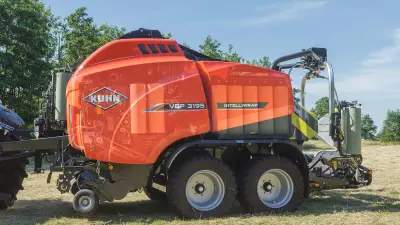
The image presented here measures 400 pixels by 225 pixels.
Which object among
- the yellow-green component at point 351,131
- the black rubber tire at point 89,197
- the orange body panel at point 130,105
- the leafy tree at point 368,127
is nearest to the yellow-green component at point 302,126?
the yellow-green component at point 351,131

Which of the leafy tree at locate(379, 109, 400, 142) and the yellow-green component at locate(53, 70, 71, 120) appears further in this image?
the leafy tree at locate(379, 109, 400, 142)

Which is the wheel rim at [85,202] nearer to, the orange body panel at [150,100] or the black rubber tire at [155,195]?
the orange body panel at [150,100]

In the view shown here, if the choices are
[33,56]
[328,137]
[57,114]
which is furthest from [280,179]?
[33,56]

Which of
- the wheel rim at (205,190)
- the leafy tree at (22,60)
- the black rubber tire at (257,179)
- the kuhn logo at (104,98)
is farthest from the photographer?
the leafy tree at (22,60)

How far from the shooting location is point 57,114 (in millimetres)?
7672

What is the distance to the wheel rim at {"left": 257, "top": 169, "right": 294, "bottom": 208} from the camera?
7371 mm

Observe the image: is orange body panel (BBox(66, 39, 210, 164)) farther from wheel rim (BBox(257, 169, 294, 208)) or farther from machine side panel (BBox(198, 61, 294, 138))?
wheel rim (BBox(257, 169, 294, 208))

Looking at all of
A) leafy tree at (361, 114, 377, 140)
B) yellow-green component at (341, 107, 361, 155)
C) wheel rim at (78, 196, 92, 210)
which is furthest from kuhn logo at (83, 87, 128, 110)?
leafy tree at (361, 114, 377, 140)

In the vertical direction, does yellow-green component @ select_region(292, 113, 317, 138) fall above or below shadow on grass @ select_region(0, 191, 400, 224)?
above

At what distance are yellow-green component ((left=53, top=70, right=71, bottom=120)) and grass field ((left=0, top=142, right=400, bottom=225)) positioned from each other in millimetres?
1705

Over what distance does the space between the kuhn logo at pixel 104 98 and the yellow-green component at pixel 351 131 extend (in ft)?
13.8

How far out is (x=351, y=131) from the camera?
26.4 ft

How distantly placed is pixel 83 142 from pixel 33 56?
18226mm

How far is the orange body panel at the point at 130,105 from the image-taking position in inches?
258
